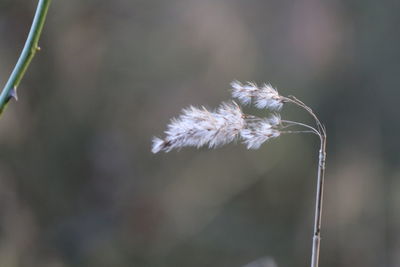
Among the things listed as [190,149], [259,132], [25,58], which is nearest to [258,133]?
[259,132]

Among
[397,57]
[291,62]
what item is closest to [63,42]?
[291,62]

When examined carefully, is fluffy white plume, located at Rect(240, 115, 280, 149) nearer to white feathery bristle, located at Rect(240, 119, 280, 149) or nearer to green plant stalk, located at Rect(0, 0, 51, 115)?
white feathery bristle, located at Rect(240, 119, 280, 149)

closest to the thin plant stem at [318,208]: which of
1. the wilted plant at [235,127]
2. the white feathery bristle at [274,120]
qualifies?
the wilted plant at [235,127]

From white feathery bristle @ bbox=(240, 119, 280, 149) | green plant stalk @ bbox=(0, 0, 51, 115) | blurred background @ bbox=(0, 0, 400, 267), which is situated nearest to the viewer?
green plant stalk @ bbox=(0, 0, 51, 115)

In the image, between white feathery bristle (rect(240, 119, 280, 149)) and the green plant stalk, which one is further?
white feathery bristle (rect(240, 119, 280, 149))

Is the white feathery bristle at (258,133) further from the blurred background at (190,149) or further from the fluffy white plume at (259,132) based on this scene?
the blurred background at (190,149)

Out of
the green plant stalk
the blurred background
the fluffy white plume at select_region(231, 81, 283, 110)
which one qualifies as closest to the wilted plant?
the fluffy white plume at select_region(231, 81, 283, 110)

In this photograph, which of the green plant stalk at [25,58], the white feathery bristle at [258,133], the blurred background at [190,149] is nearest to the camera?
the green plant stalk at [25,58]
